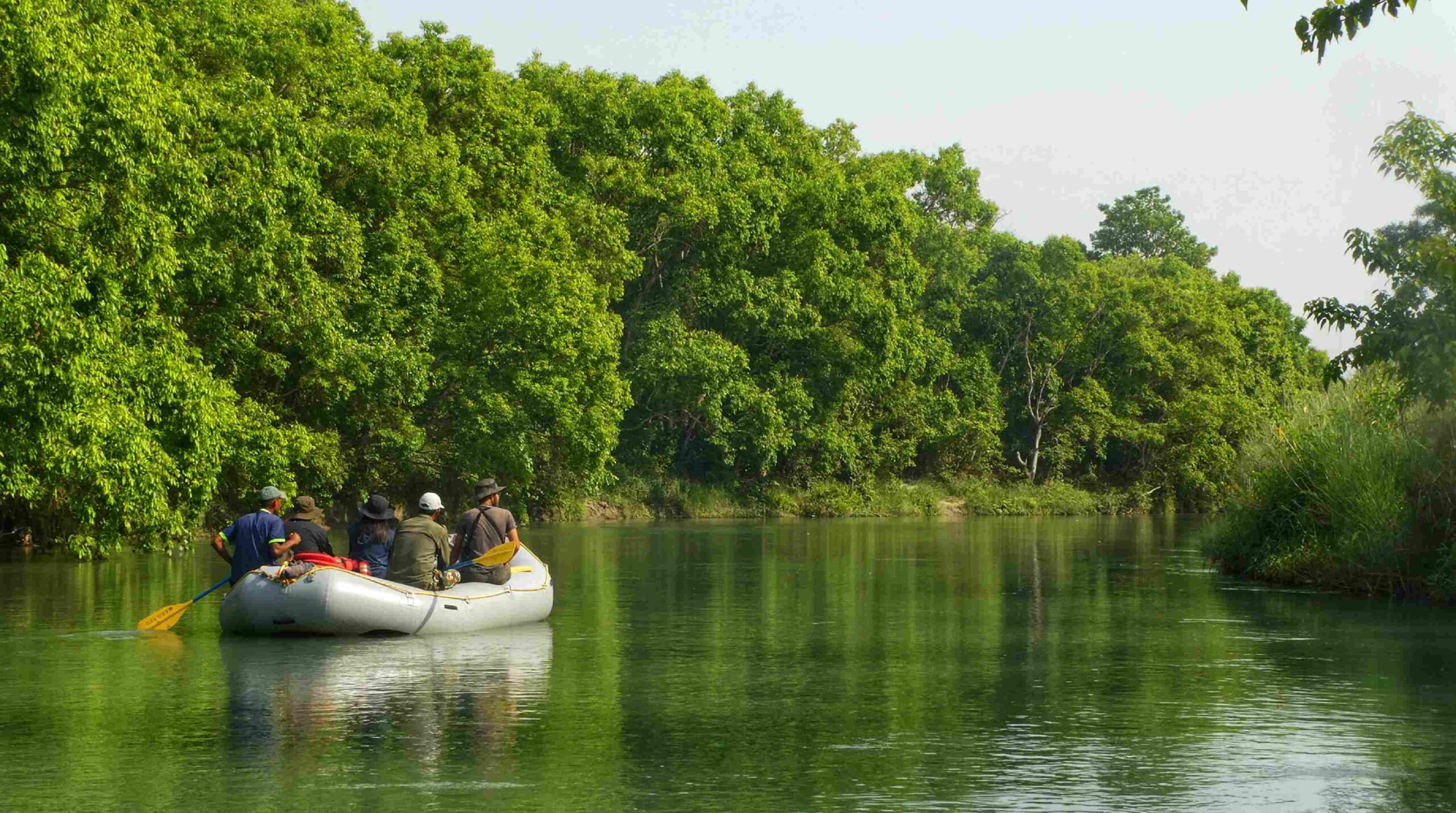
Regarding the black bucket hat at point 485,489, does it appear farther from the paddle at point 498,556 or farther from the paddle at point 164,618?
the paddle at point 164,618

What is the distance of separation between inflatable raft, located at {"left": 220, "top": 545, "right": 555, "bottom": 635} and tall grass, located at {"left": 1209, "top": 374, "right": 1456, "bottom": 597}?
13297 millimetres

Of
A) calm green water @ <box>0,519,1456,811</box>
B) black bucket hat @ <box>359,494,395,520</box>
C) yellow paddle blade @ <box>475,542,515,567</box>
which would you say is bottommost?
calm green water @ <box>0,519,1456,811</box>

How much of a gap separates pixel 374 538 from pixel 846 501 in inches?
2094

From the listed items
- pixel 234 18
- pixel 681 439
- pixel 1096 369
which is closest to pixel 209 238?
pixel 234 18

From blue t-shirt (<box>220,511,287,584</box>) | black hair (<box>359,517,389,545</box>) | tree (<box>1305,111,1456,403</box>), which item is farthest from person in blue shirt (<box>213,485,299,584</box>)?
tree (<box>1305,111,1456,403</box>)

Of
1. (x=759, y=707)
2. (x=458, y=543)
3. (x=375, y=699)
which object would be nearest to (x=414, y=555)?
(x=458, y=543)

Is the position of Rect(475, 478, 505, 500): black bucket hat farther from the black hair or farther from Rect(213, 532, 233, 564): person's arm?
Rect(213, 532, 233, 564): person's arm

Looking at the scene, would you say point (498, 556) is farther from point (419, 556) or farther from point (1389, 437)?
point (1389, 437)

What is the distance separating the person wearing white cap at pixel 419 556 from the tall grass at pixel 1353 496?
13.4 meters

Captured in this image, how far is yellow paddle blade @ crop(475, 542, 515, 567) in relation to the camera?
844 inches

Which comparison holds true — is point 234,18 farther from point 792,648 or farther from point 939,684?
point 939,684

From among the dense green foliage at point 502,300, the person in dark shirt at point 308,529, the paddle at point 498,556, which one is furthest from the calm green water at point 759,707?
the dense green foliage at point 502,300

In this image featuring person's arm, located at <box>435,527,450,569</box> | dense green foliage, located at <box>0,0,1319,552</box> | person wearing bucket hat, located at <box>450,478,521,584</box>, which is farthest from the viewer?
dense green foliage, located at <box>0,0,1319,552</box>

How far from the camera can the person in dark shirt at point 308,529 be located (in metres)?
20.7
